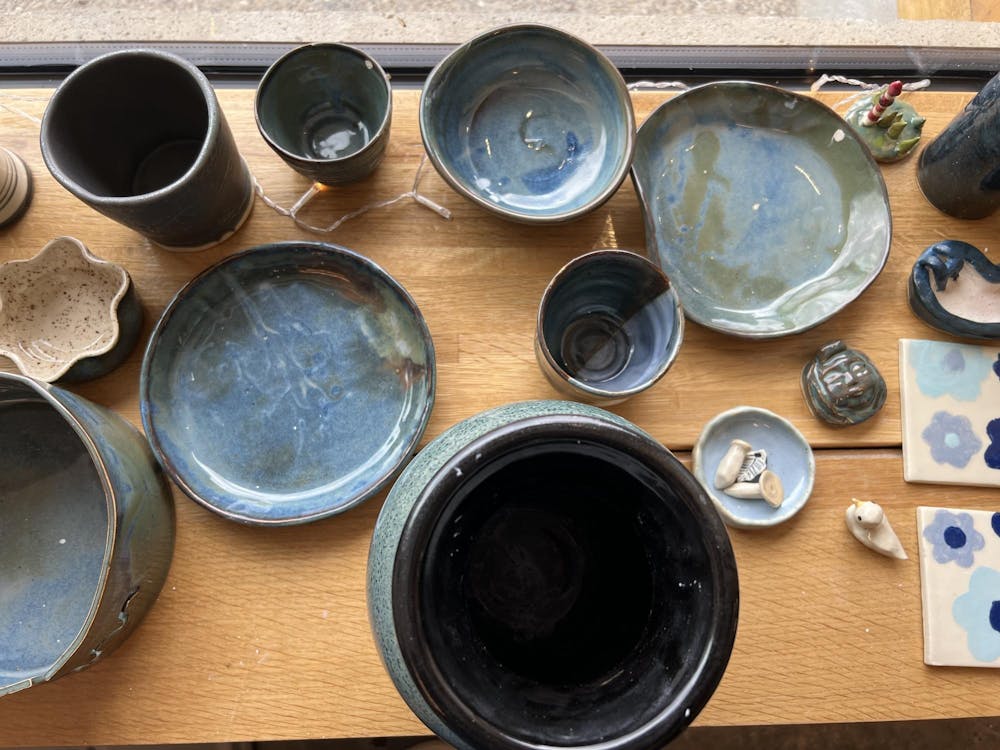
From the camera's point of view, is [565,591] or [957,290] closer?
[565,591]

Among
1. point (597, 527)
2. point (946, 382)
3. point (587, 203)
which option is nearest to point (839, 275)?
point (946, 382)

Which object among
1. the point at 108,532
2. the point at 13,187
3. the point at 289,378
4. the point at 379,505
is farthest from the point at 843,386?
the point at 13,187

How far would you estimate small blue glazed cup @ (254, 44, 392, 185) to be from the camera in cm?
85

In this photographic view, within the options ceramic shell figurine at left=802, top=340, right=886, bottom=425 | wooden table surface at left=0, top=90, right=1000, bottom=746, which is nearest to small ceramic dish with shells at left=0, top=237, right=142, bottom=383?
wooden table surface at left=0, top=90, right=1000, bottom=746

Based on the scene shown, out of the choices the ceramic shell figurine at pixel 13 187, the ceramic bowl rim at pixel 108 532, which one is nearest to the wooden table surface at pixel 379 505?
the ceramic shell figurine at pixel 13 187

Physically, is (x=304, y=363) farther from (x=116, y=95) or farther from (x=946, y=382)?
(x=946, y=382)

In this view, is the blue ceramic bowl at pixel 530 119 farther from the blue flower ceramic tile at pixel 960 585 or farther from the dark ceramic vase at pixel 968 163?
the blue flower ceramic tile at pixel 960 585

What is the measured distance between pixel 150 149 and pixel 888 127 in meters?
0.99

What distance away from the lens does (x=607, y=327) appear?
90cm

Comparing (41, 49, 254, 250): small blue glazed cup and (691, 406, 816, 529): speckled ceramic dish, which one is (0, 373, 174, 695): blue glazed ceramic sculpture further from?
(691, 406, 816, 529): speckled ceramic dish

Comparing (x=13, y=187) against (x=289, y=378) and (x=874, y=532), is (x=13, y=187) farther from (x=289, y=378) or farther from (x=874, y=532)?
(x=874, y=532)

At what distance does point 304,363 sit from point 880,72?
3.29ft

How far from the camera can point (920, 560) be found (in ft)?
2.90

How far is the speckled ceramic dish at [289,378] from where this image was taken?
2.76 ft
